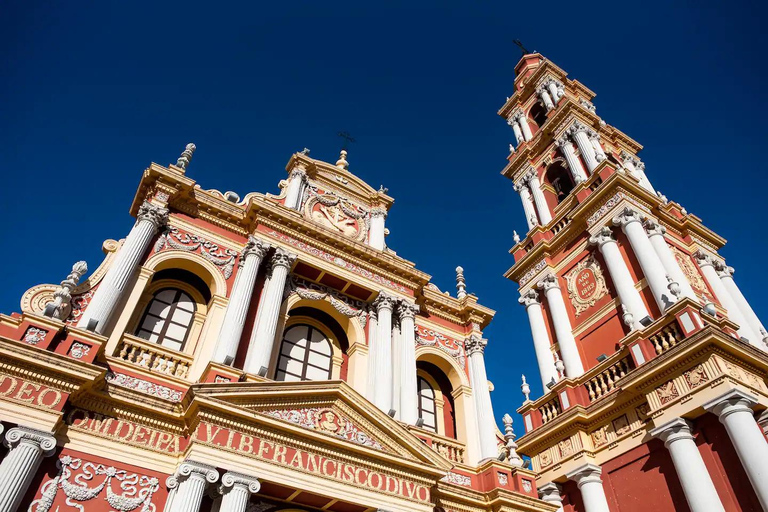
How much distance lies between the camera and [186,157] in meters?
14.2

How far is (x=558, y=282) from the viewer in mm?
19188

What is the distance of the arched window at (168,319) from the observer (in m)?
11.8

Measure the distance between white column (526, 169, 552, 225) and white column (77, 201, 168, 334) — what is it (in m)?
15.2

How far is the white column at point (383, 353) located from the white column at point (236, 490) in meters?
3.98

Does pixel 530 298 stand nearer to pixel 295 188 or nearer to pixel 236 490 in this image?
pixel 295 188

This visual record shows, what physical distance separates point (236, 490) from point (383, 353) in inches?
218

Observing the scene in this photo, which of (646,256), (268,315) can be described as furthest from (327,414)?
(646,256)

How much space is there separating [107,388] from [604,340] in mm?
13643

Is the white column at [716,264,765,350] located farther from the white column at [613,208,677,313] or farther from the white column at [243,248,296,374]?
the white column at [243,248,296,374]

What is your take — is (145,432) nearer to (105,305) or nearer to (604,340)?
(105,305)

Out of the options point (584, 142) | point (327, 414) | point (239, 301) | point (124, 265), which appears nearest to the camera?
point (327, 414)

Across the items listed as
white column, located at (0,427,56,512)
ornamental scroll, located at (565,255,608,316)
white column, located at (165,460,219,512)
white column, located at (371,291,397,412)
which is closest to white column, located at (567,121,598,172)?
ornamental scroll, located at (565,255,608,316)

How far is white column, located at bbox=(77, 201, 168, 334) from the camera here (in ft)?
33.6

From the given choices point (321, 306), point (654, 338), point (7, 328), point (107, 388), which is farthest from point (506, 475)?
point (7, 328)
